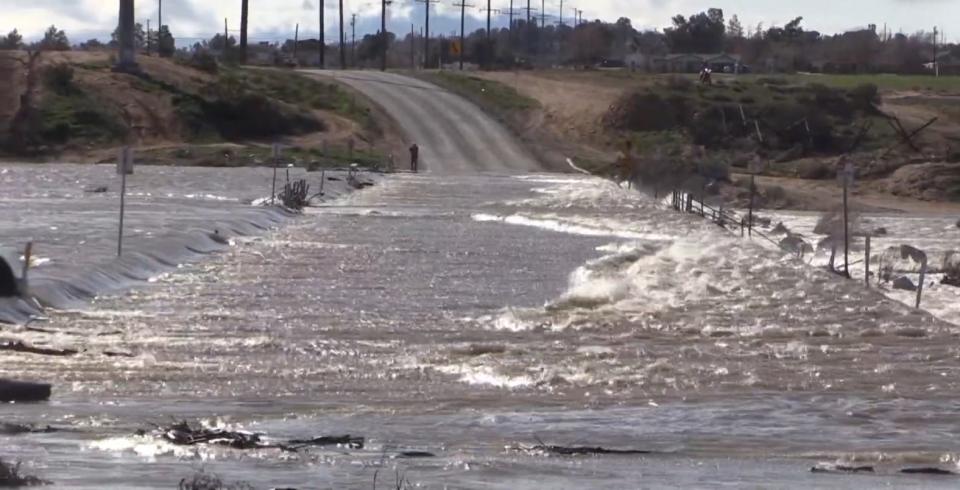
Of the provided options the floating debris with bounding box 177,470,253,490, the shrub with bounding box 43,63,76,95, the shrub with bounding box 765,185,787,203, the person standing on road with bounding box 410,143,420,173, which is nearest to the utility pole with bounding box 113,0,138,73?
the shrub with bounding box 43,63,76,95

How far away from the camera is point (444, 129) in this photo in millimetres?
82625

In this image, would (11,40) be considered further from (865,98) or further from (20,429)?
(20,429)

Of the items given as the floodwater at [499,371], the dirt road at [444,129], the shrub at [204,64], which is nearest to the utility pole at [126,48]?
the shrub at [204,64]

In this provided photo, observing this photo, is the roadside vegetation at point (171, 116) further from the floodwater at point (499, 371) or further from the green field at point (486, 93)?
the floodwater at point (499, 371)

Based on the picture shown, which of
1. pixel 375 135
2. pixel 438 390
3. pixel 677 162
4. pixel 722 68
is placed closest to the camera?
pixel 438 390

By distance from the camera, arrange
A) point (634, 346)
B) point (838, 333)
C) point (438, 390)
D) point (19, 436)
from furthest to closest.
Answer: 1. point (838, 333)
2. point (634, 346)
3. point (438, 390)
4. point (19, 436)

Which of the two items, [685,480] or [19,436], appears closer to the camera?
[685,480]

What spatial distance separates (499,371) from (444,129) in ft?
208

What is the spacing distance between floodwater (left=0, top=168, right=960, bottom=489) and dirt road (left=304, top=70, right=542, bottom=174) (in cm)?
3754

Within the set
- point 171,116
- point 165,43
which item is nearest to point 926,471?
point 171,116

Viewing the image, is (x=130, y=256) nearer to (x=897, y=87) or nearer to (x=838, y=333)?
(x=838, y=333)

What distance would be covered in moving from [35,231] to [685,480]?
25.0m

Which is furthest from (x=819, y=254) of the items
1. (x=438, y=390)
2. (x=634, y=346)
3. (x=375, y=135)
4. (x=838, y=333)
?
(x=375, y=135)

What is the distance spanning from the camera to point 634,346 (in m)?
21.9
